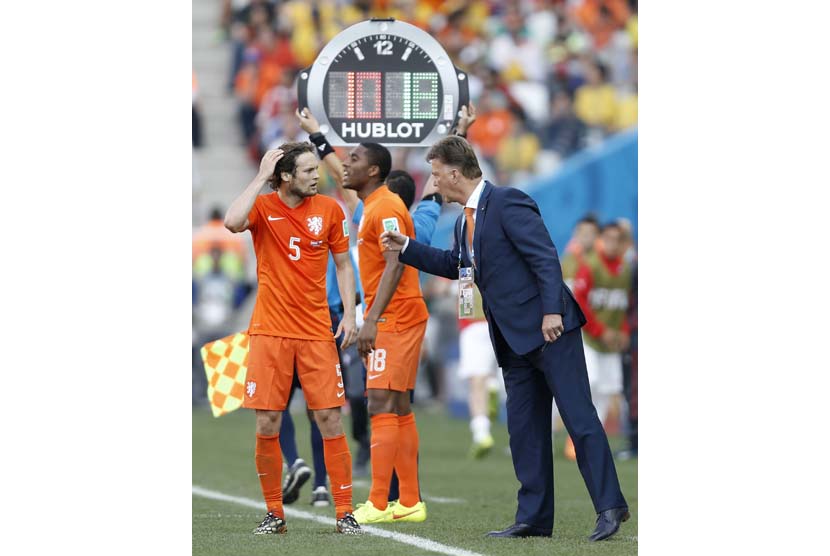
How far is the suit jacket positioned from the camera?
28.4 ft

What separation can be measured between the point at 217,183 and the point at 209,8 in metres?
4.42

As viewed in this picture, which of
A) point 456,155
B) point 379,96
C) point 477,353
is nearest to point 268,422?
point 456,155

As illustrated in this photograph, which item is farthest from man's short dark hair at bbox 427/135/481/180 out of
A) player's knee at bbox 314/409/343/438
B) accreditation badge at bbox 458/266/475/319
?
player's knee at bbox 314/409/343/438

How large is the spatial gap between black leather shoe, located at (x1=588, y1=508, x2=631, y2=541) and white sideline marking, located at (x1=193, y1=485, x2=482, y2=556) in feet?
2.57

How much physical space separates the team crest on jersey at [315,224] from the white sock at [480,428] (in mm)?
5937

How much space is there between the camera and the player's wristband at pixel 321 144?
952 cm

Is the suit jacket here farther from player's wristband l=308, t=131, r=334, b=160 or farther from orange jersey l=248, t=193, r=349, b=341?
player's wristband l=308, t=131, r=334, b=160

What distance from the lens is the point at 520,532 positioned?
8789 mm

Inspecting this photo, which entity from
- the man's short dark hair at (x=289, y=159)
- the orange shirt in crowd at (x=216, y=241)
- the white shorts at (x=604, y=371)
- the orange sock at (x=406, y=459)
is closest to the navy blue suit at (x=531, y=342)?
the man's short dark hair at (x=289, y=159)

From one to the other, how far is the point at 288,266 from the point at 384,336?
1.20 metres

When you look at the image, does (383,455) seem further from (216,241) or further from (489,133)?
(489,133)

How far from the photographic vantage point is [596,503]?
862 cm
